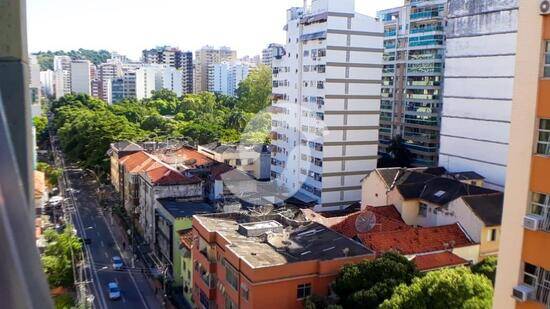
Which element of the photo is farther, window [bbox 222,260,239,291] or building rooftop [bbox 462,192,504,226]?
building rooftop [bbox 462,192,504,226]

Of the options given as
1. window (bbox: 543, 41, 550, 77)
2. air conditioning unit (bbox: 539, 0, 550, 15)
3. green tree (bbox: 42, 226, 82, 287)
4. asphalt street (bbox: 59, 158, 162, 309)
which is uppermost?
air conditioning unit (bbox: 539, 0, 550, 15)

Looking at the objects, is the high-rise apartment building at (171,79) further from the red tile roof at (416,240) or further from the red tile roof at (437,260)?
the red tile roof at (437,260)

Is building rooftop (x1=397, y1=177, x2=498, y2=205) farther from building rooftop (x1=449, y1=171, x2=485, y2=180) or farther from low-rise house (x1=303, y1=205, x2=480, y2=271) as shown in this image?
building rooftop (x1=449, y1=171, x2=485, y2=180)

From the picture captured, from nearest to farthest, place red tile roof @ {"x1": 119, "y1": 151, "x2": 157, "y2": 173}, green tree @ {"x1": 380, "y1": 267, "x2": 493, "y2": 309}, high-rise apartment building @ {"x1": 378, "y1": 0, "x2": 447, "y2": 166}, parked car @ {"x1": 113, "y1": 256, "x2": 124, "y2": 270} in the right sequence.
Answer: green tree @ {"x1": 380, "y1": 267, "x2": 493, "y2": 309}
parked car @ {"x1": 113, "y1": 256, "x2": 124, "y2": 270}
red tile roof @ {"x1": 119, "y1": 151, "x2": 157, "y2": 173}
high-rise apartment building @ {"x1": 378, "y1": 0, "x2": 447, "y2": 166}

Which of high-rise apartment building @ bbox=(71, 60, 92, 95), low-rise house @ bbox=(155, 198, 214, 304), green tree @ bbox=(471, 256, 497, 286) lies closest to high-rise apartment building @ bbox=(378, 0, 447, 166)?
low-rise house @ bbox=(155, 198, 214, 304)

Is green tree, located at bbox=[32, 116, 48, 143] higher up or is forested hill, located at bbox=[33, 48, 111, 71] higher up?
forested hill, located at bbox=[33, 48, 111, 71]

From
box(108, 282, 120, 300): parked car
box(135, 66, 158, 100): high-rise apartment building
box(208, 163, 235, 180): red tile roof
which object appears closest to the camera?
box(108, 282, 120, 300): parked car

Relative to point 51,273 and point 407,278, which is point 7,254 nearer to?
point 407,278

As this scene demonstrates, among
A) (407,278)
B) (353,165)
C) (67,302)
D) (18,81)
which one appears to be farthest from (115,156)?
(18,81)
